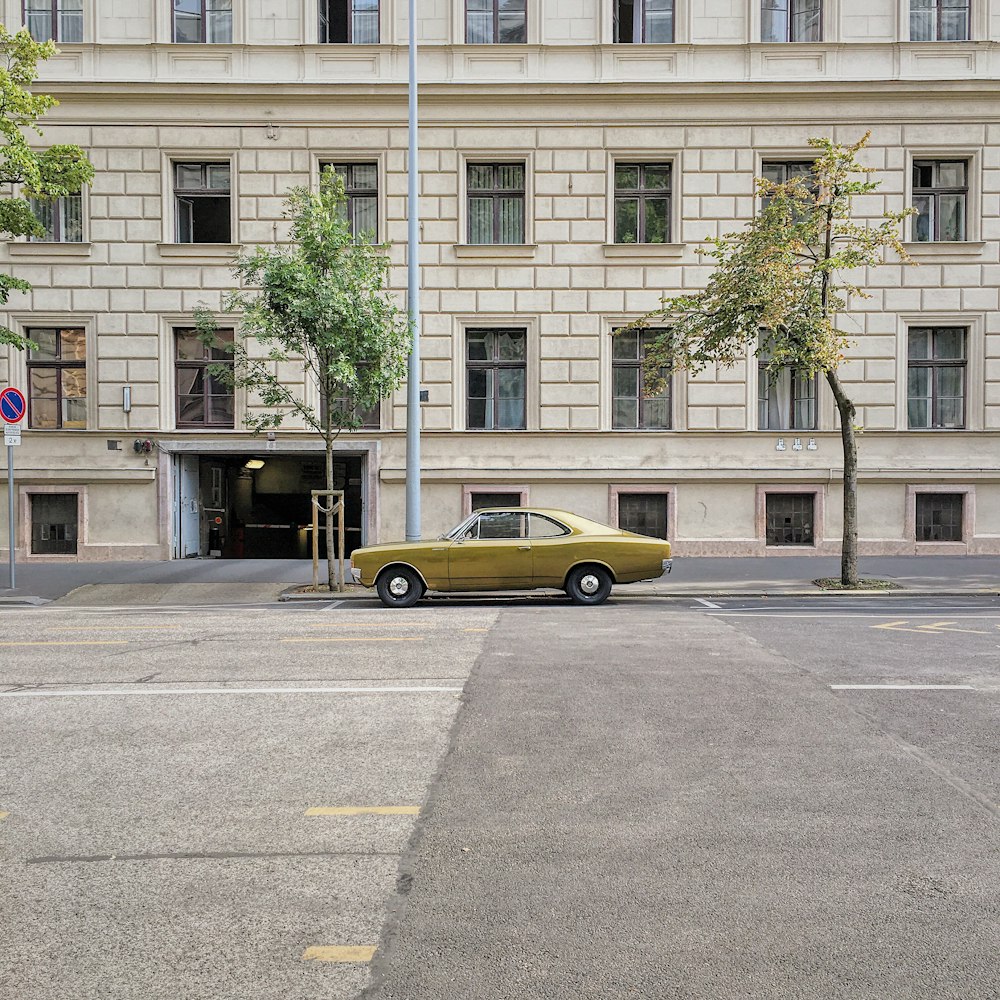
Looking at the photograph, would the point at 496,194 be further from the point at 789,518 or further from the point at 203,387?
the point at 789,518

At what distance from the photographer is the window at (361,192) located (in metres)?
20.3

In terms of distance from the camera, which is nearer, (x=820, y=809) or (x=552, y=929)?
(x=552, y=929)

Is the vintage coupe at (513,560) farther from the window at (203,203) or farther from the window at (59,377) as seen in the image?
the window at (203,203)

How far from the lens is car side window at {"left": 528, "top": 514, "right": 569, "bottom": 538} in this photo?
13.4 meters

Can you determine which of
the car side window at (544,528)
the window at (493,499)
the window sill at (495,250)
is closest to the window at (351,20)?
the window sill at (495,250)

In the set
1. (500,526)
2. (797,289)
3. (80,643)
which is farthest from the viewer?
(797,289)

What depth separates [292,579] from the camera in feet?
56.3

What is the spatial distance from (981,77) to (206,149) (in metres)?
17.6

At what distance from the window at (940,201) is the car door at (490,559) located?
13292 millimetres

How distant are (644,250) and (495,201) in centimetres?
363

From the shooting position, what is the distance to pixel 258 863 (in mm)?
3900

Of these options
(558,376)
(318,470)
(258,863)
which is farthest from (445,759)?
(318,470)

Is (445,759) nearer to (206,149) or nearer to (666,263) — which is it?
(666,263)

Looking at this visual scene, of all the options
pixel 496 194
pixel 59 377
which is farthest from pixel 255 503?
pixel 496 194
